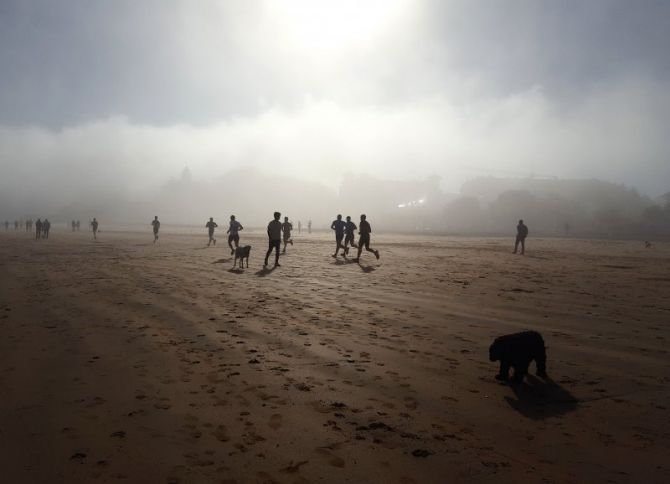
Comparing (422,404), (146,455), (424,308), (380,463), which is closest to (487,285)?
(424,308)

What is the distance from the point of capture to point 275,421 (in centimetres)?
345

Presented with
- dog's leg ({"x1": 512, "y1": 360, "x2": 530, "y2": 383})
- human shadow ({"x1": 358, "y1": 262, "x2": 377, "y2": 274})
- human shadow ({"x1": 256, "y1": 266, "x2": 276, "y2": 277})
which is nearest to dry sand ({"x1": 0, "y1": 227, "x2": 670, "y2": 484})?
dog's leg ({"x1": 512, "y1": 360, "x2": 530, "y2": 383})

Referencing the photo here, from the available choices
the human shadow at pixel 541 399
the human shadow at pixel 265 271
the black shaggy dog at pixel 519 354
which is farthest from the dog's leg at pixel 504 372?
the human shadow at pixel 265 271

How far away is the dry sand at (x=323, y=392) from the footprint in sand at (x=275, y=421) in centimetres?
2

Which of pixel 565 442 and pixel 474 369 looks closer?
pixel 565 442

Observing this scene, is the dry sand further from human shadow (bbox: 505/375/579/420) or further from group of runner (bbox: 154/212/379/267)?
group of runner (bbox: 154/212/379/267)

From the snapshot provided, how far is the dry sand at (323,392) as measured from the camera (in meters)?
2.84

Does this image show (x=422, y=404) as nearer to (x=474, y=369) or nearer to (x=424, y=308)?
(x=474, y=369)

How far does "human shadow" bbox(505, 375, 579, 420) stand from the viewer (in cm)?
374

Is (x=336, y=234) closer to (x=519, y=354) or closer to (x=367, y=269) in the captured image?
(x=367, y=269)

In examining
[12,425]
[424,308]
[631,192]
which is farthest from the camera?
[631,192]

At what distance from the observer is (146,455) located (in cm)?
290

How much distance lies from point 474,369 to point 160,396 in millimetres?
3735

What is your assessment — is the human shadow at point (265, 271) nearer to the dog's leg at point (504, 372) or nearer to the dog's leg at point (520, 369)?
the dog's leg at point (504, 372)
